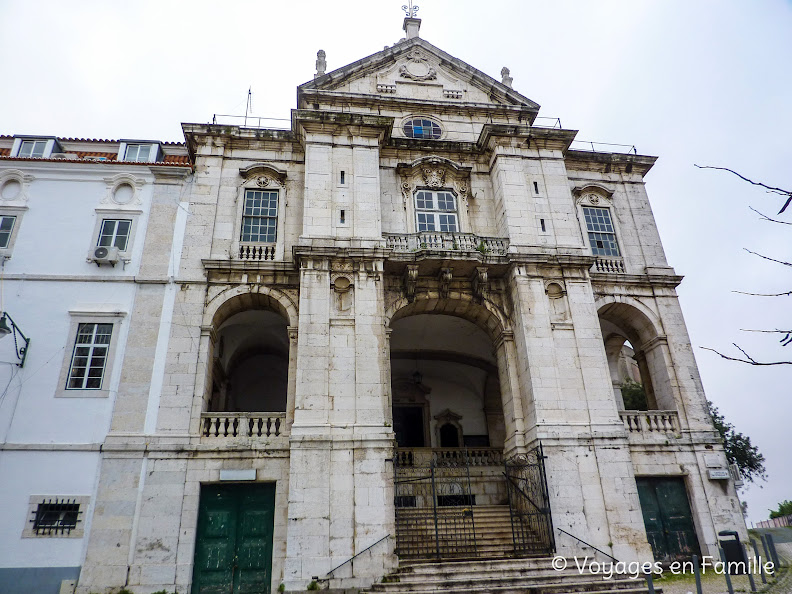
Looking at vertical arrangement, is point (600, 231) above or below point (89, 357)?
above

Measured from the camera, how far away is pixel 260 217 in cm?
1739

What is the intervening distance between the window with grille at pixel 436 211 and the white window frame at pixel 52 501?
12.1 m

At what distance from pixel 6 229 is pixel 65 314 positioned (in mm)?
3698

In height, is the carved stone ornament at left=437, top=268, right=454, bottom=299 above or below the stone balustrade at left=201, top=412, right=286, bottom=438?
above

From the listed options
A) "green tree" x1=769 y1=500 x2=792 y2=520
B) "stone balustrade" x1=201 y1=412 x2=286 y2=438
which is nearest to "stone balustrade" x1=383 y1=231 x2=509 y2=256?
"stone balustrade" x1=201 y1=412 x2=286 y2=438

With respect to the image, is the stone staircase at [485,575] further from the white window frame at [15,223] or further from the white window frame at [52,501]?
the white window frame at [15,223]

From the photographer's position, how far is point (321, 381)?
14.2 metres

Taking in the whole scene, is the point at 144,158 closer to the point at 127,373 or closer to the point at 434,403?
the point at 127,373

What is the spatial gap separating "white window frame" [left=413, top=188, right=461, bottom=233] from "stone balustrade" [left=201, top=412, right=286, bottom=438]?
758cm

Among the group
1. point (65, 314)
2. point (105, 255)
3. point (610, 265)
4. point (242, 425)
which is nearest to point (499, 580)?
point (242, 425)

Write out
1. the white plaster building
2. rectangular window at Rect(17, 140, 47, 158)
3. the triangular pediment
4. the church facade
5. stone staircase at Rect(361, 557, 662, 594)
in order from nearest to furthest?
1. stone staircase at Rect(361, 557, 662, 594)
2. the white plaster building
3. the church facade
4. rectangular window at Rect(17, 140, 47, 158)
5. the triangular pediment

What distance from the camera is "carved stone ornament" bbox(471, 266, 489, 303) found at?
16.4 metres

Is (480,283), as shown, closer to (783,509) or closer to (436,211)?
(436,211)

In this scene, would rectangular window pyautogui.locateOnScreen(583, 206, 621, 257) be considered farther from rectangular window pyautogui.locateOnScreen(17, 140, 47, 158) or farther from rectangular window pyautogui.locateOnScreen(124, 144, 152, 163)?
rectangular window pyautogui.locateOnScreen(17, 140, 47, 158)
